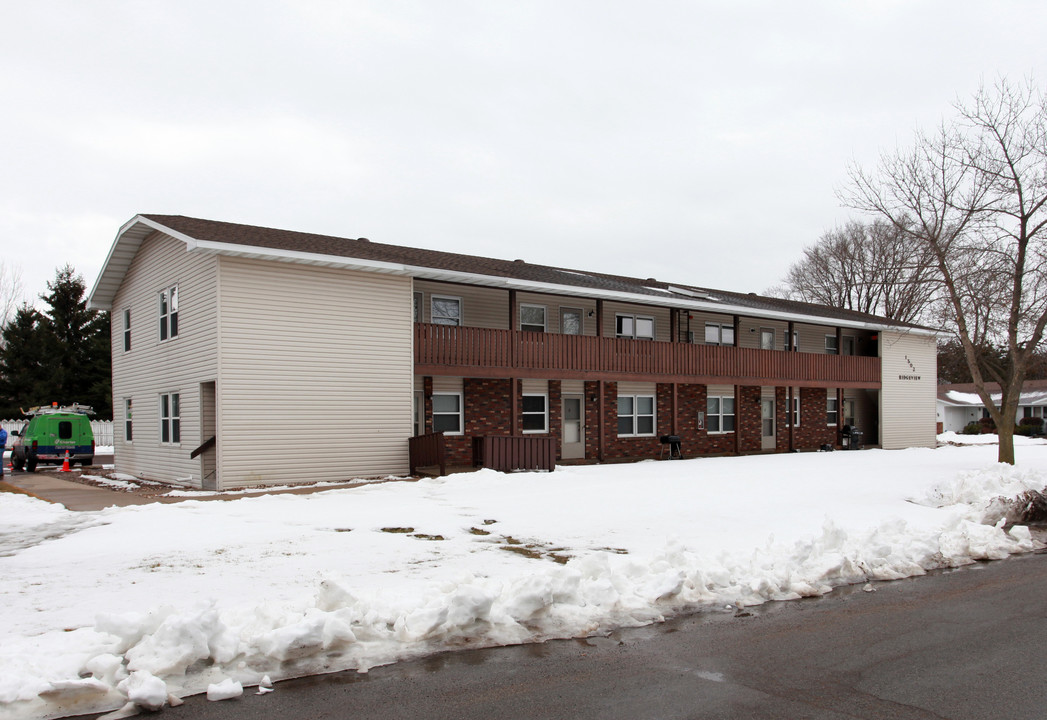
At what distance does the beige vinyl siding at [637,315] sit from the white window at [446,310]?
5.35 m

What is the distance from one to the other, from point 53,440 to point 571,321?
17.5 meters

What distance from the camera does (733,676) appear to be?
551 centimetres

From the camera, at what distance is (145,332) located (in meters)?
21.7

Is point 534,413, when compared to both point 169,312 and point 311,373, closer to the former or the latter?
point 311,373

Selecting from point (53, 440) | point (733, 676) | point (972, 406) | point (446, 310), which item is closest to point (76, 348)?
point (53, 440)

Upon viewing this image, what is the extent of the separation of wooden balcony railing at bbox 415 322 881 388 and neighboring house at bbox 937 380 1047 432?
3402 cm

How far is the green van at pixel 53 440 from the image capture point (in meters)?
26.2

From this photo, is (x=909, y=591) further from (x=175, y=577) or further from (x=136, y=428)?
(x=136, y=428)

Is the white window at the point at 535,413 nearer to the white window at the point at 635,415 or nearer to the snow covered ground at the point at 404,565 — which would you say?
the white window at the point at 635,415

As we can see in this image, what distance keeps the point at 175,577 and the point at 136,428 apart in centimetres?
1580

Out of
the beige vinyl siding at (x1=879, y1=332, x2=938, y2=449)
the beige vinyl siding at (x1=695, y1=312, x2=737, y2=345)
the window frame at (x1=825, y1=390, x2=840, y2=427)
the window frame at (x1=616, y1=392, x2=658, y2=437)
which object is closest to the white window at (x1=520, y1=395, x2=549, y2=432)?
the window frame at (x1=616, y1=392, x2=658, y2=437)

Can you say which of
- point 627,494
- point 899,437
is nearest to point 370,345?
point 627,494

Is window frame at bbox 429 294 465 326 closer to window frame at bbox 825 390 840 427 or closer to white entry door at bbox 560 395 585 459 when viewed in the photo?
white entry door at bbox 560 395 585 459

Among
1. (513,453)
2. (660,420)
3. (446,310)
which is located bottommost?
(513,453)
